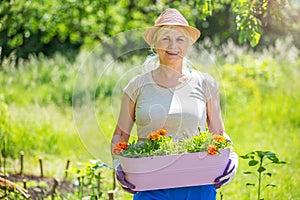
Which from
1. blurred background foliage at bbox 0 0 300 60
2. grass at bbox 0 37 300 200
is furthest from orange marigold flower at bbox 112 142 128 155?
blurred background foliage at bbox 0 0 300 60

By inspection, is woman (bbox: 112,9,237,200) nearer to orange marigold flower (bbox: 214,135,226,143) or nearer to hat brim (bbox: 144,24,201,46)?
hat brim (bbox: 144,24,201,46)

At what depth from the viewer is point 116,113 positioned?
3.02 metres

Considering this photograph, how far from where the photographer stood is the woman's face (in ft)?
9.15

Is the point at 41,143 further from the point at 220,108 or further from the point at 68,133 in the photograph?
the point at 220,108

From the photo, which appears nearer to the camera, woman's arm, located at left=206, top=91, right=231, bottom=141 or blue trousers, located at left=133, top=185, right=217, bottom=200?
blue trousers, located at left=133, top=185, right=217, bottom=200

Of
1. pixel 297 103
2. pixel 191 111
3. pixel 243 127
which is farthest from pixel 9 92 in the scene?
pixel 191 111

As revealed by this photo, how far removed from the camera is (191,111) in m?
2.78

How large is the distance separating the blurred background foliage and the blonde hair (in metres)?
1.04

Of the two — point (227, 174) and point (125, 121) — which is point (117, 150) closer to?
point (125, 121)

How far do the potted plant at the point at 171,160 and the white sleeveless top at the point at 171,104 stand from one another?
0.39ft

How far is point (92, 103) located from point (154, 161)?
0.68 m

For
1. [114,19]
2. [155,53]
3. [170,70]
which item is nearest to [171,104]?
[170,70]

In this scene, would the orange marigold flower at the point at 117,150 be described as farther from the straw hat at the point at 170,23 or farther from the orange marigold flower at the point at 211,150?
the straw hat at the point at 170,23

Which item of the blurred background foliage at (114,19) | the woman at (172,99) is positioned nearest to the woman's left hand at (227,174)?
the woman at (172,99)
